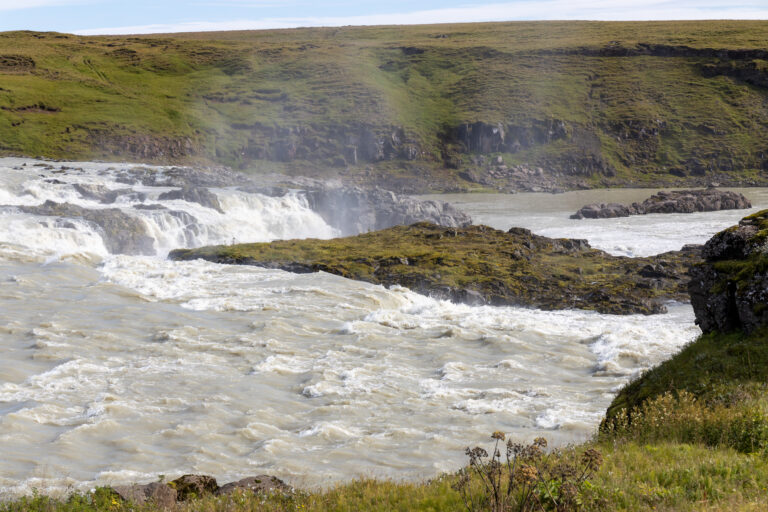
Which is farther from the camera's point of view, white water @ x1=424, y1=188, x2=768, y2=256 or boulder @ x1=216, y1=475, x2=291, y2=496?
white water @ x1=424, y1=188, x2=768, y2=256

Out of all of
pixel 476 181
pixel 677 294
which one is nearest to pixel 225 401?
pixel 677 294

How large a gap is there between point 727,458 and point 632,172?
5458 inches

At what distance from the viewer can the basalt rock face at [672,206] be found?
7625 cm

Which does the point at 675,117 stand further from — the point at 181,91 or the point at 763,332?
the point at 763,332

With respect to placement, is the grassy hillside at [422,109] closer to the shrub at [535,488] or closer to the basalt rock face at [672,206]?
the basalt rock face at [672,206]

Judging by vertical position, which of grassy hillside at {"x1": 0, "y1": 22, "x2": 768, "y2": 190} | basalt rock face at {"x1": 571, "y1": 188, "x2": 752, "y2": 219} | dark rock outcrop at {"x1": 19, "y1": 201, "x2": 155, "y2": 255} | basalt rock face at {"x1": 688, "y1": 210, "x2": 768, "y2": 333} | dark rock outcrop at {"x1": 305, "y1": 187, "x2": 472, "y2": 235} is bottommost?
basalt rock face at {"x1": 688, "y1": 210, "x2": 768, "y2": 333}

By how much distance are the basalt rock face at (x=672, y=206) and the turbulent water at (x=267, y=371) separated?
45591 mm

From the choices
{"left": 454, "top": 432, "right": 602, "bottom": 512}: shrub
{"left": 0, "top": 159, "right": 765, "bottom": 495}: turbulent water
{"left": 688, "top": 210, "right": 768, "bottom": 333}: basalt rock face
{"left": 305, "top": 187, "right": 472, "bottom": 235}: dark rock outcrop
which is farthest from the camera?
{"left": 305, "top": 187, "right": 472, "bottom": 235}: dark rock outcrop

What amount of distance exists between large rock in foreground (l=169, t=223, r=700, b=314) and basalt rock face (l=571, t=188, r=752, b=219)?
103ft

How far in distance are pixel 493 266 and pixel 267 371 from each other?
18942 mm

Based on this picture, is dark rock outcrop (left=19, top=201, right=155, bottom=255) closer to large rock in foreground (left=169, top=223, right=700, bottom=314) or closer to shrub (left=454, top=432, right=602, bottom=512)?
large rock in foreground (left=169, top=223, right=700, bottom=314)

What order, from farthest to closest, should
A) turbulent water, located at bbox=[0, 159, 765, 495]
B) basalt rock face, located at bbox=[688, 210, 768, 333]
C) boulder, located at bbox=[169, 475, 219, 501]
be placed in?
turbulent water, located at bbox=[0, 159, 765, 495], basalt rock face, located at bbox=[688, 210, 768, 333], boulder, located at bbox=[169, 475, 219, 501]

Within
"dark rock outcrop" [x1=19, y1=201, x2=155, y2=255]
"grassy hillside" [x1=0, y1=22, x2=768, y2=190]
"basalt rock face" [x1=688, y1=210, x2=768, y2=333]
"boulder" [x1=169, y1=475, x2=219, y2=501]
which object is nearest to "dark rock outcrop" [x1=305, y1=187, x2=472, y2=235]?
"dark rock outcrop" [x1=19, y1=201, x2=155, y2=255]

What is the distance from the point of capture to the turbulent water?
15633mm
